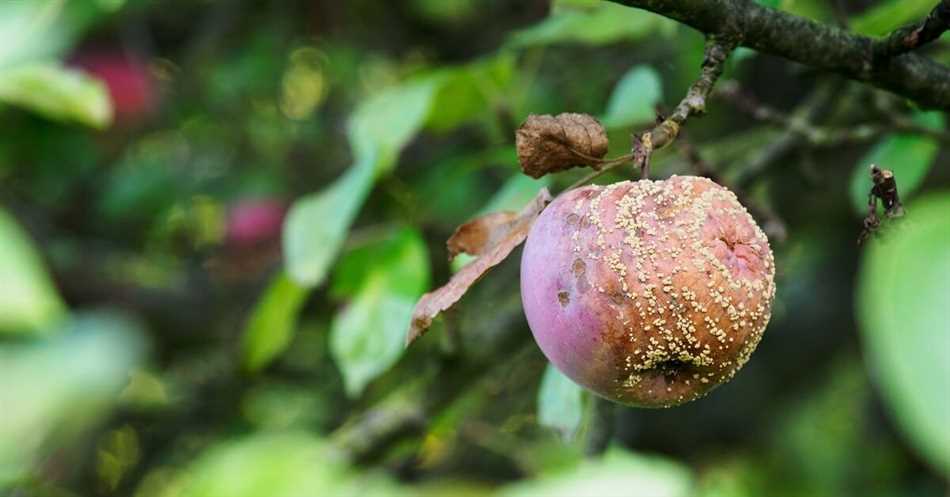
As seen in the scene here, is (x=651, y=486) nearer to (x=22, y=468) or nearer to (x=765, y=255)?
(x=765, y=255)

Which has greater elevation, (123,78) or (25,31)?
(25,31)

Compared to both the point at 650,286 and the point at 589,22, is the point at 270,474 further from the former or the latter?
the point at 589,22

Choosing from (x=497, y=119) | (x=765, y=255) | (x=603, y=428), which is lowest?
(x=603, y=428)

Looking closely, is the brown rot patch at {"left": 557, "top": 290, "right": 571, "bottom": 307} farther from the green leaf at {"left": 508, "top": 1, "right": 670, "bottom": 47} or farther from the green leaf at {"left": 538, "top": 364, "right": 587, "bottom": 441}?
the green leaf at {"left": 508, "top": 1, "right": 670, "bottom": 47}

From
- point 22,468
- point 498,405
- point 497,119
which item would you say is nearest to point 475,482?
point 498,405

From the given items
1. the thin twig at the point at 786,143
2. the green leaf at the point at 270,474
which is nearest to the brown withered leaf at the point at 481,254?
the green leaf at the point at 270,474

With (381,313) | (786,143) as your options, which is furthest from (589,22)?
(381,313)

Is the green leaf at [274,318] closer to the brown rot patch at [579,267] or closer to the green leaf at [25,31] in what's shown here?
the green leaf at [25,31]
